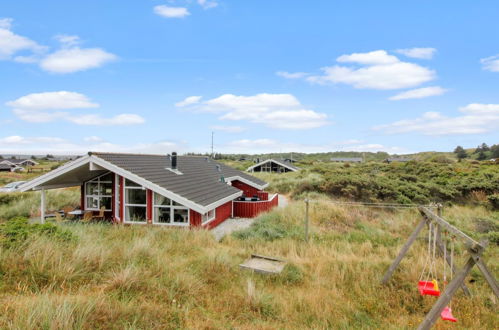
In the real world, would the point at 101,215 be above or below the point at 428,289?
below

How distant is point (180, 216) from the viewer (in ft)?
39.9

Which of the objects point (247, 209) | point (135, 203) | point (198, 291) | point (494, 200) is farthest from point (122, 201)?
point (494, 200)

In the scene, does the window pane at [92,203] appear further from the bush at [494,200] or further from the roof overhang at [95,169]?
the bush at [494,200]

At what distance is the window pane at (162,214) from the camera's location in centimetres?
1220

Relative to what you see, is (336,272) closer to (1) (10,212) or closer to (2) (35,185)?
(2) (35,185)

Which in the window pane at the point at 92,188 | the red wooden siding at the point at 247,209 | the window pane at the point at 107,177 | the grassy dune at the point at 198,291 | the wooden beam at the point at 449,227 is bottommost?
the red wooden siding at the point at 247,209

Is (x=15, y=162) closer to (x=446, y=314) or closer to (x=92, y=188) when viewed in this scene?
(x=92, y=188)

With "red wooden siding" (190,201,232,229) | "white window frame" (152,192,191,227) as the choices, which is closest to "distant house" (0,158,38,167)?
"red wooden siding" (190,201,232,229)

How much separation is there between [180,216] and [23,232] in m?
6.32

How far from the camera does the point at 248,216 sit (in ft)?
57.4

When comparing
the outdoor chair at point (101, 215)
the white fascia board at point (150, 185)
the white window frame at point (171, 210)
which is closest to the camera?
the white fascia board at point (150, 185)

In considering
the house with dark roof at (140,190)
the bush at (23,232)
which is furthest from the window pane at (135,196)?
the bush at (23,232)

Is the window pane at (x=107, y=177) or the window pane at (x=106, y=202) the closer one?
the window pane at (x=107, y=177)

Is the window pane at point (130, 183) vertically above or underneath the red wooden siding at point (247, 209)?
above
